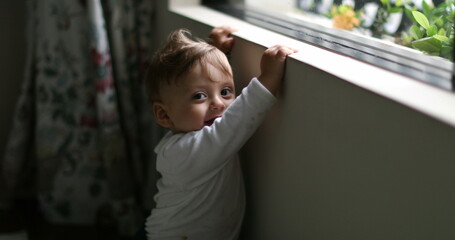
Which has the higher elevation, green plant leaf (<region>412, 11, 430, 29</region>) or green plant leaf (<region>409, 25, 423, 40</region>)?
green plant leaf (<region>412, 11, 430, 29</region>)

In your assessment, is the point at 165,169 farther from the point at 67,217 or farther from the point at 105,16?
the point at 67,217

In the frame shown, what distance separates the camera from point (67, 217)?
5.85 feet

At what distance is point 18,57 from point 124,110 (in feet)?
1.78

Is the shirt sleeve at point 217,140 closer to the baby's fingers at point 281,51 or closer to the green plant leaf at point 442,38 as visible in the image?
the baby's fingers at point 281,51

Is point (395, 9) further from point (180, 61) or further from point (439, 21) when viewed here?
point (180, 61)

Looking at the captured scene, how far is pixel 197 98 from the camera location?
100 cm

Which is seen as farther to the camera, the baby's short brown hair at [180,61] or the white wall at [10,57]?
the white wall at [10,57]

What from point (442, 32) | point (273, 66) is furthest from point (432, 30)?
point (273, 66)

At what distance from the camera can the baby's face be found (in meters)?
0.99

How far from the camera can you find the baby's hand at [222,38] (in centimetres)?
109

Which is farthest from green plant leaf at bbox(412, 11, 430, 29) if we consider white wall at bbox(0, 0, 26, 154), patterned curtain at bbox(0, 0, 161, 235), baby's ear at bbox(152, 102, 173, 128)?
white wall at bbox(0, 0, 26, 154)

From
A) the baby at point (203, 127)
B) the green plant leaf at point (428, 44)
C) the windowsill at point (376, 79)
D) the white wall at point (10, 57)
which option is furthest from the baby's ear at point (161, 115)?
the white wall at point (10, 57)

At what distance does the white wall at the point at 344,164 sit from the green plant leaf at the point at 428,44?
24cm

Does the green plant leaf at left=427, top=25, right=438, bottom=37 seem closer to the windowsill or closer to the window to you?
the window
